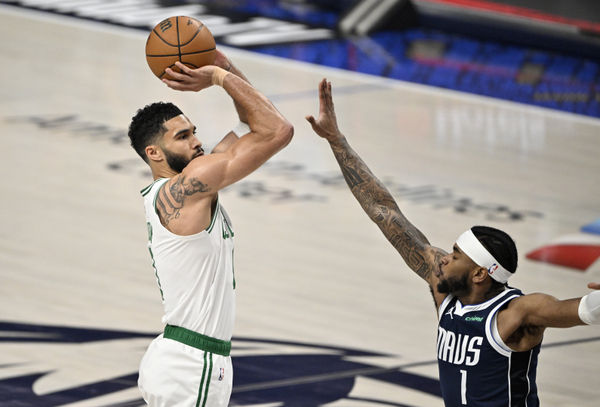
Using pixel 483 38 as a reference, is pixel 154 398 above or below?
below

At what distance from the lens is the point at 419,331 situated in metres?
8.63

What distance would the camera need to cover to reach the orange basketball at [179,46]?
5520 mm

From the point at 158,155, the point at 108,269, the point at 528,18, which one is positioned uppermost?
the point at 528,18

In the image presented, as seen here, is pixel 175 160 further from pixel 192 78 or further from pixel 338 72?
pixel 338 72

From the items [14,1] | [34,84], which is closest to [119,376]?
[34,84]

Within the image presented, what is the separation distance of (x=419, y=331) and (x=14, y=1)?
47.5 feet

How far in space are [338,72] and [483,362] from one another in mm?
13105

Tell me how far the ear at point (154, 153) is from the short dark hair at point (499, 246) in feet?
4.87

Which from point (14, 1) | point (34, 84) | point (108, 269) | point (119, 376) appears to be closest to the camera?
point (119, 376)

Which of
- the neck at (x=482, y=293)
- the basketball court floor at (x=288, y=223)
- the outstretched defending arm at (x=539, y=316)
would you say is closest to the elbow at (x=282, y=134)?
the neck at (x=482, y=293)

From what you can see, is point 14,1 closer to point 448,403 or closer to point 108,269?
point 108,269

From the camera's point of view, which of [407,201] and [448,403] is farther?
[407,201]

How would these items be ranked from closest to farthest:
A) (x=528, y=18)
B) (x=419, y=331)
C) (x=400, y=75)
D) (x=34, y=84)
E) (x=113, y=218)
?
(x=419, y=331) → (x=113, y=218) → (x=34, y=84) → (x=400, y=75) → (x=528, y=18)

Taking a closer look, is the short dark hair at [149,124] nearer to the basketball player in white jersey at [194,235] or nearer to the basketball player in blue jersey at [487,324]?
the basketball player in white jersey at [194,235]
